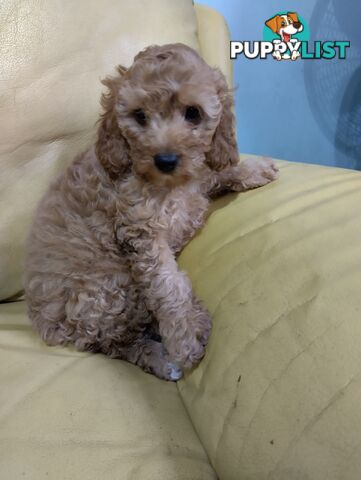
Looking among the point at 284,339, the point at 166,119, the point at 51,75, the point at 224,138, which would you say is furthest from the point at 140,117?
the point at 284,339

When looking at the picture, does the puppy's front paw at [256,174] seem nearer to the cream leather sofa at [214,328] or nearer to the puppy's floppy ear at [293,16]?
the cream leather sofa at [214,328]

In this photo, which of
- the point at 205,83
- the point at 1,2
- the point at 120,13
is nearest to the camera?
the point at 205,83

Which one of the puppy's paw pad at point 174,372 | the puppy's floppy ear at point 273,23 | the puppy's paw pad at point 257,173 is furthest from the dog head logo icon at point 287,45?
the puppy's paw pad at point 174,372

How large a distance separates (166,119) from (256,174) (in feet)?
0.98

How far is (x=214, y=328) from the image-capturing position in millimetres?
1030

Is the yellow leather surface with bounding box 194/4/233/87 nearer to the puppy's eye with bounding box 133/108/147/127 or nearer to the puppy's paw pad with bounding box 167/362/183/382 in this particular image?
the puppy's eye with bounding box 133/108/147/127

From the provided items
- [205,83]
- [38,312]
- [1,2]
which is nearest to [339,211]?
[205,83]

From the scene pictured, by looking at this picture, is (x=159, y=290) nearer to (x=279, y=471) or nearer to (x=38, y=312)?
(x=38, y=312)

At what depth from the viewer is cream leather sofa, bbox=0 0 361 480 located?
0.77 meters

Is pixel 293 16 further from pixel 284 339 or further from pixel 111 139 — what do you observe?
pixel 284 339

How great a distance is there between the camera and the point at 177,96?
1.15 meters

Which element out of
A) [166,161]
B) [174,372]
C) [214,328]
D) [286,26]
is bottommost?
[174,372]

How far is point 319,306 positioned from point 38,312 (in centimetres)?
76

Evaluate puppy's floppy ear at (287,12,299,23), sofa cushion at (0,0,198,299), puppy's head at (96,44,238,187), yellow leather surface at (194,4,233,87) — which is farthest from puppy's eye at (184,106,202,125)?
puppy's floppy ear at (287,12,299,23)
